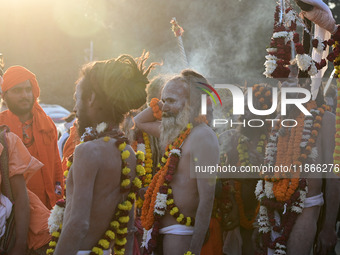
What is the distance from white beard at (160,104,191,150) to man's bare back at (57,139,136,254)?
910mm

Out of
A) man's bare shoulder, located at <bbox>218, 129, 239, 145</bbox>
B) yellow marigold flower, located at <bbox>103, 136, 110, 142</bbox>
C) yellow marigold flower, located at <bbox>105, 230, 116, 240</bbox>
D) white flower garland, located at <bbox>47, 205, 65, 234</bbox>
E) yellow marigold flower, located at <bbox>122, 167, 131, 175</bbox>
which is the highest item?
yellow marigold flower, located at <bbox>103, 136, 110, 142</bbox>

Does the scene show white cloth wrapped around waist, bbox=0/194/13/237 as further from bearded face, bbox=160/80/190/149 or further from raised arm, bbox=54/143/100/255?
bearded face, bbox=160/80/190/149

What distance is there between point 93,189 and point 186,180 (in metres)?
1.04

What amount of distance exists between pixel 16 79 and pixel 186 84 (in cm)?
205

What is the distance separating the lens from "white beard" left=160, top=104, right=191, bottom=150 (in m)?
3.98

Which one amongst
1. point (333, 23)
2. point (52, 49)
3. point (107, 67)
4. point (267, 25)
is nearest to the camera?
point (107, 67)

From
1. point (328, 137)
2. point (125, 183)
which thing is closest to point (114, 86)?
point (125, 183)

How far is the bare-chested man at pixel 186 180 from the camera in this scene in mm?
3605

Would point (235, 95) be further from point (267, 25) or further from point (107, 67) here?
point (267, 25)

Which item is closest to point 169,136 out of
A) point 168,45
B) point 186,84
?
point 186,84

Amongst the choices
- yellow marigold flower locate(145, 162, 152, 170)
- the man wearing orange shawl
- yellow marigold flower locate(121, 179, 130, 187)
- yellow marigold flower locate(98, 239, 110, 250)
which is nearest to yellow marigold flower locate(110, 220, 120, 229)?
yellow marigold flower locate(98, 239, 110, 250)

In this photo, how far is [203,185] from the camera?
363 centimetres

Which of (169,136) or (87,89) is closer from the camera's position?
(87,89)

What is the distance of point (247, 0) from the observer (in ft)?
50.2
